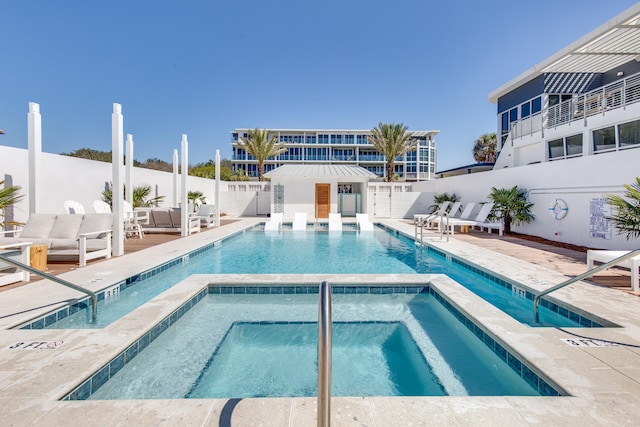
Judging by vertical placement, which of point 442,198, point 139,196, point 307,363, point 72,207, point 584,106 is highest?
point 584,106

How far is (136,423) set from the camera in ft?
6.85

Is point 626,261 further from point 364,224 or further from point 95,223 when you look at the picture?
point 95,223

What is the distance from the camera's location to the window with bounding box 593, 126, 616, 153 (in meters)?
13.4

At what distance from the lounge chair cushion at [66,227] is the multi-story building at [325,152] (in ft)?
146

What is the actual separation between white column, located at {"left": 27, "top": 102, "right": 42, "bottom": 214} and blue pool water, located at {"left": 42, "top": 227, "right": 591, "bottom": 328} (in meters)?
3.87

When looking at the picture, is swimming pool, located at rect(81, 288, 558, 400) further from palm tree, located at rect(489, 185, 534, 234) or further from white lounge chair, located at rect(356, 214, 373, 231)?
white lounge chair, located at rect(356, 214, 373, 231)

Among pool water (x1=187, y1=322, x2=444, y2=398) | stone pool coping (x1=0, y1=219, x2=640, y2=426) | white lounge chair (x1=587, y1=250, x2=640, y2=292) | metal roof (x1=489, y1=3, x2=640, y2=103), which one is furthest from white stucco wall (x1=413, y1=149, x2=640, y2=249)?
pool water (x1=187, y1=322, x2=444, y2=398)

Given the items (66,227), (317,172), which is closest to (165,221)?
(66,227)

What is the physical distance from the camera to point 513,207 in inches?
472

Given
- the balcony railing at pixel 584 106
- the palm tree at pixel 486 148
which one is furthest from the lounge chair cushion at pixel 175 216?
the palm tree at pixel 486 148

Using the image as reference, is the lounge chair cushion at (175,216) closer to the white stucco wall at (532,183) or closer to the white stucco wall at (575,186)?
the white stucco wall at (532,183)

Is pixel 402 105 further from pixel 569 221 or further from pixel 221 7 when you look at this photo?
pixel 569 221

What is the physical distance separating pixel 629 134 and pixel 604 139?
1.18 meters

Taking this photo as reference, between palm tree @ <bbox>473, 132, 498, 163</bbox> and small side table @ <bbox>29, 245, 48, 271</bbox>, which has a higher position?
palm tree @ <bbox>473, 132, 498, 163</bbox>
